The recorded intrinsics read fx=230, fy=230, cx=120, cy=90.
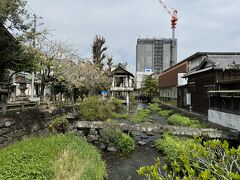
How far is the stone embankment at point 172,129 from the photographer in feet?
38.7

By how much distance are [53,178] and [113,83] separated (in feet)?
79.9

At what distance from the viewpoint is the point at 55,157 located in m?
7.54

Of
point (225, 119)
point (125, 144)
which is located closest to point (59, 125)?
point (125, 144)

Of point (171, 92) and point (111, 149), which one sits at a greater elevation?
point (171, 92)

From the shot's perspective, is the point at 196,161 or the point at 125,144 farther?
the point at 125,144

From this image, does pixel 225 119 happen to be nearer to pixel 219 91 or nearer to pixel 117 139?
pixel 219 91

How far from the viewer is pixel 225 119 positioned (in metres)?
13.6

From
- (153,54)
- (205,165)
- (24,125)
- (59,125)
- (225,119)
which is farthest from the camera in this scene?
(153,54)

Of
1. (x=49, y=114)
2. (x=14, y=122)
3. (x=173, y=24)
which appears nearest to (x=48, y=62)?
(x=49, y=114)

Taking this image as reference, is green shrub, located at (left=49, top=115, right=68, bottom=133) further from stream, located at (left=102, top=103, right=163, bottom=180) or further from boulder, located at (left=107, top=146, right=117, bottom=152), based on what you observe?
stream, located at (left=102, top=103, right=163, bottom=180)

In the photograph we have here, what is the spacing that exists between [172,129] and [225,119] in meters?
3.36

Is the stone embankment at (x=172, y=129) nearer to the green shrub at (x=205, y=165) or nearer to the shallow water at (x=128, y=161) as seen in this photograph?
the shallow water at (x=128, y=161)

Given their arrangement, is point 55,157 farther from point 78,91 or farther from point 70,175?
point 78,91

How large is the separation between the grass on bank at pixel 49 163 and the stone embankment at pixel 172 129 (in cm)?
501
